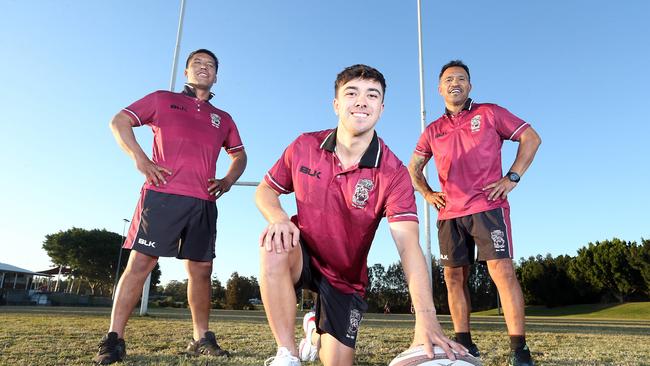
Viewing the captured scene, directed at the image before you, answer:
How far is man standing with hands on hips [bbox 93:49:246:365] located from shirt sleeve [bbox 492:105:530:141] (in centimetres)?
250

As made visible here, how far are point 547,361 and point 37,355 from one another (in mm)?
4120

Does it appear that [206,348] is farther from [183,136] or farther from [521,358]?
[521,358]

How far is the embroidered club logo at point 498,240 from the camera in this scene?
3653 millimetres

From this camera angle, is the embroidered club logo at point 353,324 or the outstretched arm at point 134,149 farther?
the outstretched arm at point 134,149

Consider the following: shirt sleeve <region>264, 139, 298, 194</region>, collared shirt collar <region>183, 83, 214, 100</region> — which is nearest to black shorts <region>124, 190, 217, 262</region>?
collared shirt collar <region>183, 83, 214, 100</region>

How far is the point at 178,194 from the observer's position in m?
3.79

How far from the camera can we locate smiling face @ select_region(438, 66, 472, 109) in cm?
427

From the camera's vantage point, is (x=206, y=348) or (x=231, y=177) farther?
(x=231, y=177)

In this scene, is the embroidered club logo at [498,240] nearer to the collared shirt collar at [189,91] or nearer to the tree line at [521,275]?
A: the collared shirt collar at [189,91]

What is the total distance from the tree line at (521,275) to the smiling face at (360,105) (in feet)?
155

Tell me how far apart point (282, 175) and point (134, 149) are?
1.79 m

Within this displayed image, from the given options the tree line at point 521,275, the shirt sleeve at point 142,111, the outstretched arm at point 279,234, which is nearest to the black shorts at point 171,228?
the shirt sleeve at point 142,111

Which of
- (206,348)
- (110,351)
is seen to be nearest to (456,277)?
(206,348)

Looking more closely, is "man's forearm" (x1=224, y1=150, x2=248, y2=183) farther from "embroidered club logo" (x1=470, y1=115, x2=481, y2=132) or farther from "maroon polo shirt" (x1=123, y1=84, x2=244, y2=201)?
"embroidered club logo" (x1=470, y1=115, x2=481, y2=132)
